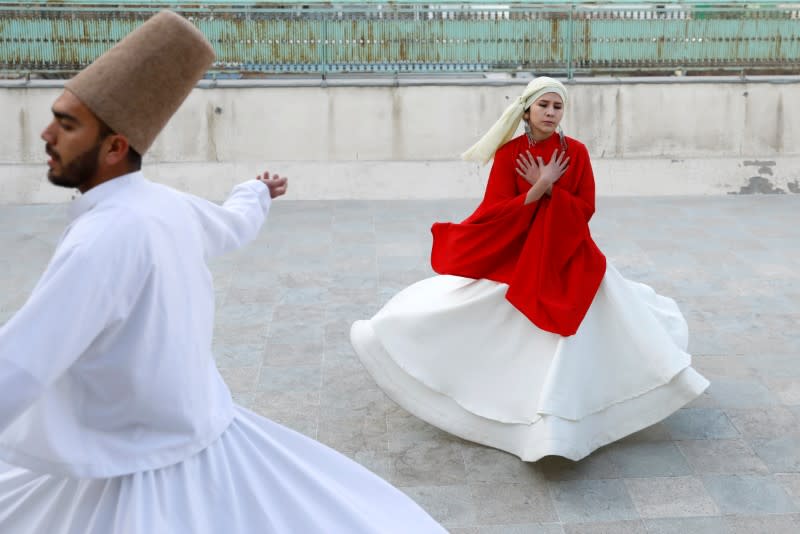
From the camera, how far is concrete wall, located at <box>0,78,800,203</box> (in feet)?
34.1

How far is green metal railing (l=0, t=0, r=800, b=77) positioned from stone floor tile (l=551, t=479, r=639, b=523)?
7091 millimetres

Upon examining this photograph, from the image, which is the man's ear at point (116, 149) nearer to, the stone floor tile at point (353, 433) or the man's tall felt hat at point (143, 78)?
the man's tall felt hat at point (143, 78)

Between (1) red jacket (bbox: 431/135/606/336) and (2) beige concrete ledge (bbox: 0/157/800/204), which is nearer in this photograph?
(1) red jacket (bbox: 431/135/606/336)

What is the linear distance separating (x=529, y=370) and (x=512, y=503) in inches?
23.1

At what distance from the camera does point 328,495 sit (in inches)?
100

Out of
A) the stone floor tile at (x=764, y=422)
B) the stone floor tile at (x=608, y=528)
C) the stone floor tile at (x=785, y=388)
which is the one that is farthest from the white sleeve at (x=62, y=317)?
the stone floor tile at (x=785, y=388)

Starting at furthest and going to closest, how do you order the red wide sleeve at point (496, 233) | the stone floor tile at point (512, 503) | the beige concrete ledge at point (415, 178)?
the beige concrete ledge at point (415, 178)
the red wide sleeve at point (496, 233)
the stone floor tile at point (512, 503)

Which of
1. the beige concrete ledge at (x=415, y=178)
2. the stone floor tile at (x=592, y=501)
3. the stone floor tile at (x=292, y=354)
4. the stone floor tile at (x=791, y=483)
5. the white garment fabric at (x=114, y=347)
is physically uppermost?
the white garment fabric at (x=114, y=347)

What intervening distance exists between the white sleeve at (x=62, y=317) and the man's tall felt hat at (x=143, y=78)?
0.25 metres

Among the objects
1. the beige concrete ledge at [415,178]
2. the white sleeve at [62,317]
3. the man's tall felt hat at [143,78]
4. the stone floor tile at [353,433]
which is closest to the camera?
the white sleeve at [62,317]

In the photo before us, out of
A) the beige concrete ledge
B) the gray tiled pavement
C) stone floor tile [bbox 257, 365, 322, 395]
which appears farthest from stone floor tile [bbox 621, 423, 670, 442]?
the beige concrete ledge

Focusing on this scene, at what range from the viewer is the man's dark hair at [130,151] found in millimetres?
2270

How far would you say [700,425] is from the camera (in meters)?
5.00

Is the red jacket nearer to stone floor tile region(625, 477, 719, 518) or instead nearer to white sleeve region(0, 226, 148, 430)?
stone floor tile region(625, 477, 719, 518)
